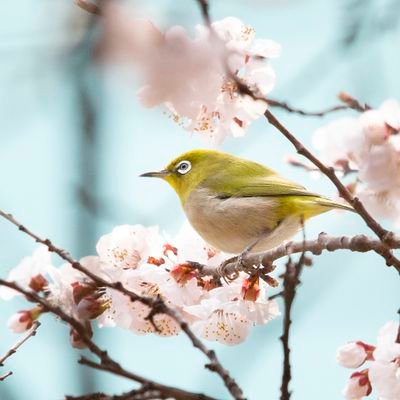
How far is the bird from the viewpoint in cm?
336

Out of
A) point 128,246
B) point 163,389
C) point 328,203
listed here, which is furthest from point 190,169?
point 163,389

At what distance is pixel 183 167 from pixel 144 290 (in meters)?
1.58

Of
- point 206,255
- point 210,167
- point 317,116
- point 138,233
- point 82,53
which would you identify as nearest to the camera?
point 82,53

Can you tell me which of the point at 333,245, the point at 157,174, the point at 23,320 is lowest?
the point at 23,320

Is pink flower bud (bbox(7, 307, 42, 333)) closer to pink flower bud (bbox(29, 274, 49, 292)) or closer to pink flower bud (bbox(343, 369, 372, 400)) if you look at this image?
pink flower bud (bbox(29, 274, 49, 292))

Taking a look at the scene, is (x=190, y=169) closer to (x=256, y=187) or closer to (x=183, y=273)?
(x=256, y=187)

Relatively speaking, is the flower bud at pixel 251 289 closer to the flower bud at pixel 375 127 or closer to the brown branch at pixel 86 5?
the flower bud at pixel 375 127

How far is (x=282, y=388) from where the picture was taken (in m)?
1.67

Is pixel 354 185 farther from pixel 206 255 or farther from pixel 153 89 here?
pixel 153 89

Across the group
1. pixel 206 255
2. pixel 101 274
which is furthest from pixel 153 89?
pixel 206 255

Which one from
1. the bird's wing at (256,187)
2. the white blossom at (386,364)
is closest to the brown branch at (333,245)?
the white blossom at (386,364)

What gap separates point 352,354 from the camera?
2.44m

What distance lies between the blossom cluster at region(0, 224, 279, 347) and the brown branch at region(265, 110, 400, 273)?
66 cm

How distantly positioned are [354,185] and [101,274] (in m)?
Result: 1.00
